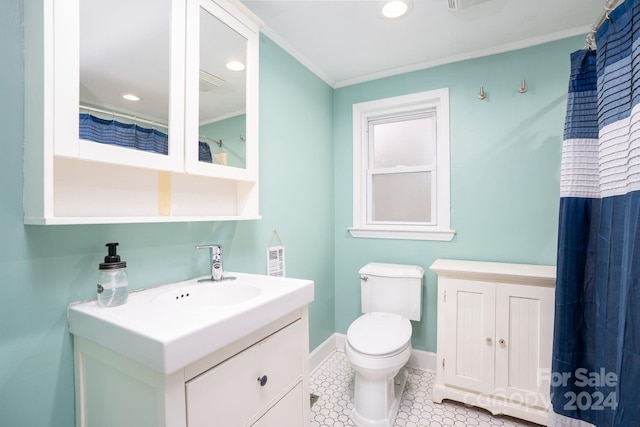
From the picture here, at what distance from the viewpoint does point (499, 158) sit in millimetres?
1957

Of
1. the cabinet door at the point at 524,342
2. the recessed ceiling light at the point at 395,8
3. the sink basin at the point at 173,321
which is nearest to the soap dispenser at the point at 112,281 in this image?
the sink basin at the point at 173,321

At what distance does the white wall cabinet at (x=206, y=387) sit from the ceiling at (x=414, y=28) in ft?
5.25

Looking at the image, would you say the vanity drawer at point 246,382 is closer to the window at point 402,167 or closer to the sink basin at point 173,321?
the sink basin at point 173,321

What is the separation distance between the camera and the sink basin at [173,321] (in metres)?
0.70

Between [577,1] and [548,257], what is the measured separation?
4.70ft

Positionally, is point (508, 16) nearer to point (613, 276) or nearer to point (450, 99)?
point (450, 99)

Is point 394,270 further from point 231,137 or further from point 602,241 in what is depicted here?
point 231,137

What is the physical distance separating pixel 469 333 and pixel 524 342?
0.88ft

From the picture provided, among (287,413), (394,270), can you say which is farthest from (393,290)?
(287,413)

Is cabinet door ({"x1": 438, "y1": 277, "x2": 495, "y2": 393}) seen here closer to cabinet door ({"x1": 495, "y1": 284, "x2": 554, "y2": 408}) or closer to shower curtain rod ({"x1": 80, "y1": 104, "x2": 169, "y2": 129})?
cabinet door ({"x1": 495, "y1": 284, "x2": 554, "y2": 408})

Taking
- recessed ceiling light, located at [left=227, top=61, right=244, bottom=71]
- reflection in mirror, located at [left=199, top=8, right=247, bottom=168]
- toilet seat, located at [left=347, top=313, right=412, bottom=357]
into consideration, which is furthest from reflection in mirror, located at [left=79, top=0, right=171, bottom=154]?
toilet seat, located at [left=347, top=313, right=412, bottom=357]

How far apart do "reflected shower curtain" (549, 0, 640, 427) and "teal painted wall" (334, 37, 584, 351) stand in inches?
25.3

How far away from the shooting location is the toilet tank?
198 centimetres

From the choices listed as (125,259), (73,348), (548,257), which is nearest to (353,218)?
(548,257)
